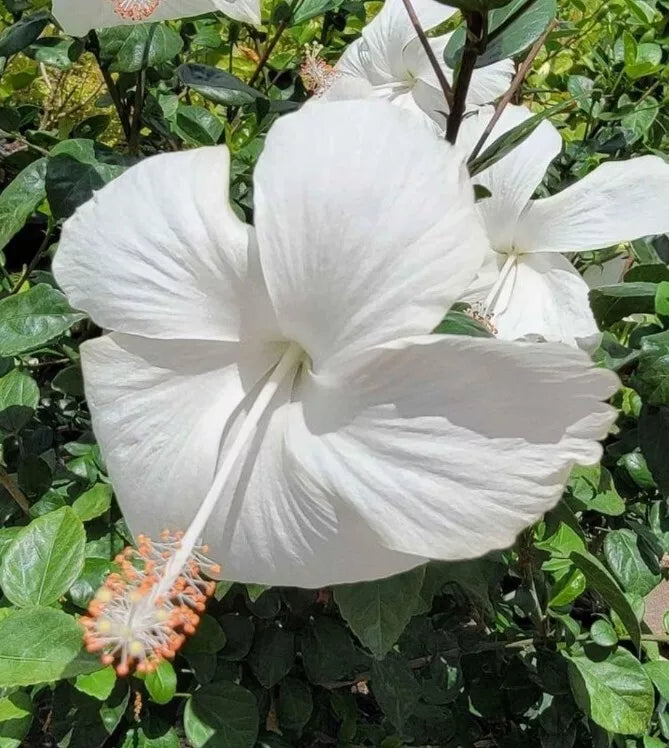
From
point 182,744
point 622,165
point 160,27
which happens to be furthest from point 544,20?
point 182,744

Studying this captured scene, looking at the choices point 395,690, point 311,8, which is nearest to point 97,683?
point 395,690

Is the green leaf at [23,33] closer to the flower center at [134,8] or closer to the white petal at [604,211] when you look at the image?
the flower center at [134,8]

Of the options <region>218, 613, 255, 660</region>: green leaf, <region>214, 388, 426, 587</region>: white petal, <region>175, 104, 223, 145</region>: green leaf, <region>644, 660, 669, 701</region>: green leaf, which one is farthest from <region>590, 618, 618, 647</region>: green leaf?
<region>175, 104, 223, 145</region>: green leaf

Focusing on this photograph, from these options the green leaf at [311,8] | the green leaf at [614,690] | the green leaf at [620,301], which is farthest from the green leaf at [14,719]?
the green leaf at [311,8]

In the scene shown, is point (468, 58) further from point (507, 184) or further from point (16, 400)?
point (16, 400)

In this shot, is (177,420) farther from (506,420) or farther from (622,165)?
(622,165)

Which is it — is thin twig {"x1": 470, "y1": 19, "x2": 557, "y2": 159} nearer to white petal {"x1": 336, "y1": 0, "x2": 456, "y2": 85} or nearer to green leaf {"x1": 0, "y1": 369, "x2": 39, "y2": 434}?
white petal {"x1": 336, "y1": 0, "x2": 456, "y2": 85}
